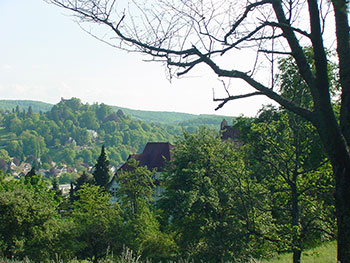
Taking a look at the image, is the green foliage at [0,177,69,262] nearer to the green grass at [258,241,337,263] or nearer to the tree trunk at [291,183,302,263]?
the green grass at [258,241,337,263]

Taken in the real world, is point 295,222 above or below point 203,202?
above

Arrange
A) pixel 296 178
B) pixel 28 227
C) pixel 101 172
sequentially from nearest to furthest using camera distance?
pixel 296 178 < pixel 28 227 < pixel 101 172

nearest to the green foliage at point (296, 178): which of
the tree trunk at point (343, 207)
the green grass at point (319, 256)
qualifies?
the green grass at point (319, 256)

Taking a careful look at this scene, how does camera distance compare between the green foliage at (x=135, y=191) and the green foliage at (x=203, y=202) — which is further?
the green foliage at (x=135, y=191)

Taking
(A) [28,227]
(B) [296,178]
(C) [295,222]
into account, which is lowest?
(A) [28,227]

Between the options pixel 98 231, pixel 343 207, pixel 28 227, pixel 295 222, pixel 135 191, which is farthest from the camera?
pixel 135 191

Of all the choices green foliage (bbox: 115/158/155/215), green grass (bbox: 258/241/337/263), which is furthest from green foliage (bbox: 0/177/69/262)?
green grass (bbox: 258/241/337/263)

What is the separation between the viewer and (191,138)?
2575 cm

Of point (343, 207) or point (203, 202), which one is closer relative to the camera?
point (343, 207)

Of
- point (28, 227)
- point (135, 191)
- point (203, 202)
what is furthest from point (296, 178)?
point (135, 191)

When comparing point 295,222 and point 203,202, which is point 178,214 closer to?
point 203,202

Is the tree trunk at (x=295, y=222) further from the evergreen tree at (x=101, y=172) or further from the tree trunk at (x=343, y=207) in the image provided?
the evergreen tree at (x=101, y=172)

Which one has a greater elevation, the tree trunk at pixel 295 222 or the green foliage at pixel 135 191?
the tree trunk at pixel 295 222

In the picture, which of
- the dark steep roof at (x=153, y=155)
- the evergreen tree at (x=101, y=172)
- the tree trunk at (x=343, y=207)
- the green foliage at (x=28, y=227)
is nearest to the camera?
the tree trunk at (x=343, y=207)
